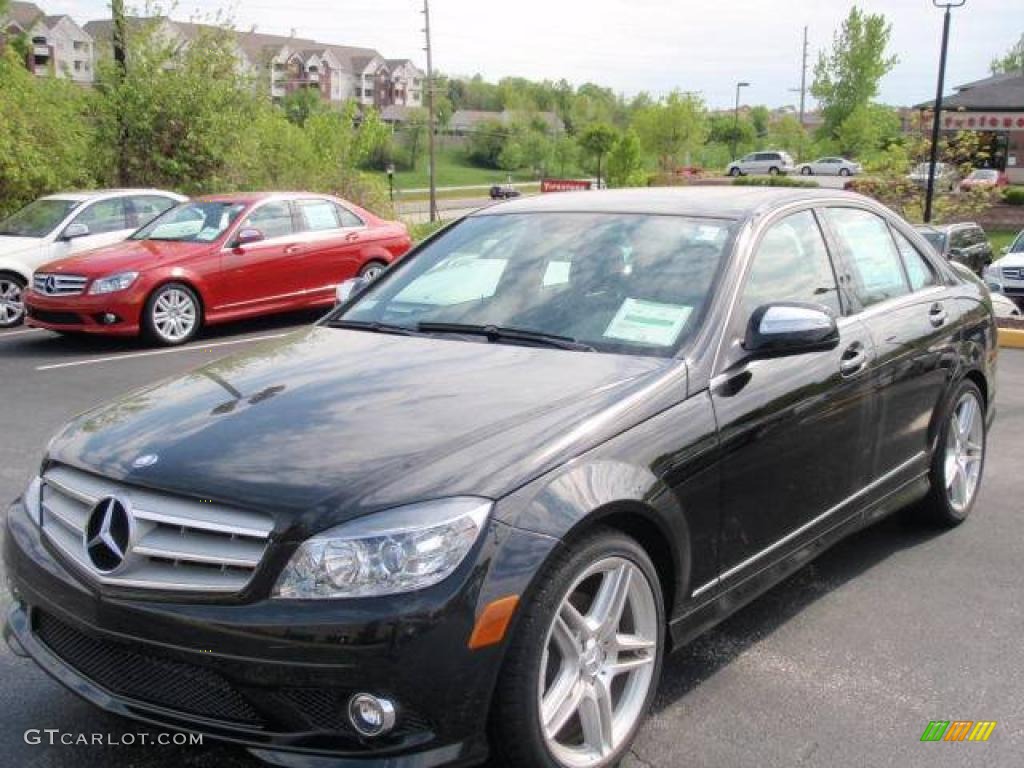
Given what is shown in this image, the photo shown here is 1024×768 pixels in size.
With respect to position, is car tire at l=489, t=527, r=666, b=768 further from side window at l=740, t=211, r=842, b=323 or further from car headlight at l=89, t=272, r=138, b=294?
car headlight at l=89, t=272, r=138, b=294

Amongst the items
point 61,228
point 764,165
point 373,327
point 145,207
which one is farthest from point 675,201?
point 764,165

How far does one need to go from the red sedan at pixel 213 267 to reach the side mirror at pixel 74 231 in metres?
1.24

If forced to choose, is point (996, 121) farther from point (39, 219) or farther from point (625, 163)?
point (39, 219)

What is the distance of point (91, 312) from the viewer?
10.5 meters

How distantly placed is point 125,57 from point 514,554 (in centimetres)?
1808

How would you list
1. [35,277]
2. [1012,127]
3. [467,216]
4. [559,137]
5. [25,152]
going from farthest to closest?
[559,137] < [1012,127] < [25,152] < [35,277] < [467,216]

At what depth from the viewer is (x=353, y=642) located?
2.47 metres

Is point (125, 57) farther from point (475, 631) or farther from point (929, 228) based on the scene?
point (475, 631)

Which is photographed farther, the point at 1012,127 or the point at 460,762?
the point at 1012,127

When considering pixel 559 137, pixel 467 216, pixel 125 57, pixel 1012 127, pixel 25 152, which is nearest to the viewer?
pixel 467 216

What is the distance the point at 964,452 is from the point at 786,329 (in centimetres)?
226

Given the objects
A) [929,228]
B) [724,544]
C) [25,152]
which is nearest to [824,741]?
[724,544]

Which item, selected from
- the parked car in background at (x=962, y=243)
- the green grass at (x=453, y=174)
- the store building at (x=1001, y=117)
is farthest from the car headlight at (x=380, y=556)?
the green grass at (x=453, y=174)

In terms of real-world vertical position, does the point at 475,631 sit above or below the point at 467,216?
below
